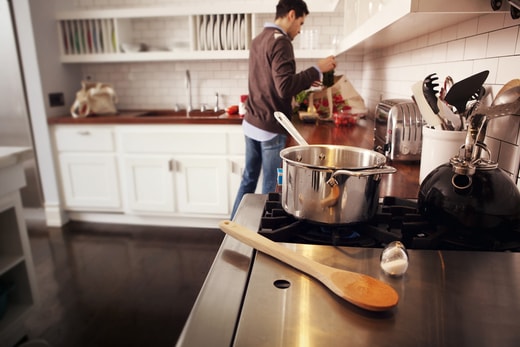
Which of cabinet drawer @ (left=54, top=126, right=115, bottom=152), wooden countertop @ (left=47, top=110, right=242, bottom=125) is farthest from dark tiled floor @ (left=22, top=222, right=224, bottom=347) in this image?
wooden countertop @ (left=47, top=110, right=242, bottom=125)

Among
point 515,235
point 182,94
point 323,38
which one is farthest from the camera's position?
point 182,94

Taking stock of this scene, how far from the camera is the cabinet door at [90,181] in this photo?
2.76 metres

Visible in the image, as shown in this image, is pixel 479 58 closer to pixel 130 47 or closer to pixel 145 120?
pixel 145 120

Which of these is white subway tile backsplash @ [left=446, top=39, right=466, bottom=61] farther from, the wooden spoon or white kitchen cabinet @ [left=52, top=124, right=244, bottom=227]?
white kitchen cabinet @ [left=52, top=124, right=244, bottom=227]

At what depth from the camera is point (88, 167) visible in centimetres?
279

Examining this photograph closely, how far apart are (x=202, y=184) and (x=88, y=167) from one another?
0.92m

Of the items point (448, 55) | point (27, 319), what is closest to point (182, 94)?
point (27, 319)

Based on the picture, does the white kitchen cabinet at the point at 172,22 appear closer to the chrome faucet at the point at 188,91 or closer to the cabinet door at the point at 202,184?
the chrome faucet at the point at 188,91

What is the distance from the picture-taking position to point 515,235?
2.06 ft

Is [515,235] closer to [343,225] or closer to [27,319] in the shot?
[343,225]

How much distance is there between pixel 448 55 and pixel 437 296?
44.3 inches

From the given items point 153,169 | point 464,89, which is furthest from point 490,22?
point 153,169

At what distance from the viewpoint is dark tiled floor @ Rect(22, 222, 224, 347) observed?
1.64 metres

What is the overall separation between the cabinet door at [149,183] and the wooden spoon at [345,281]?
7.37 ft
